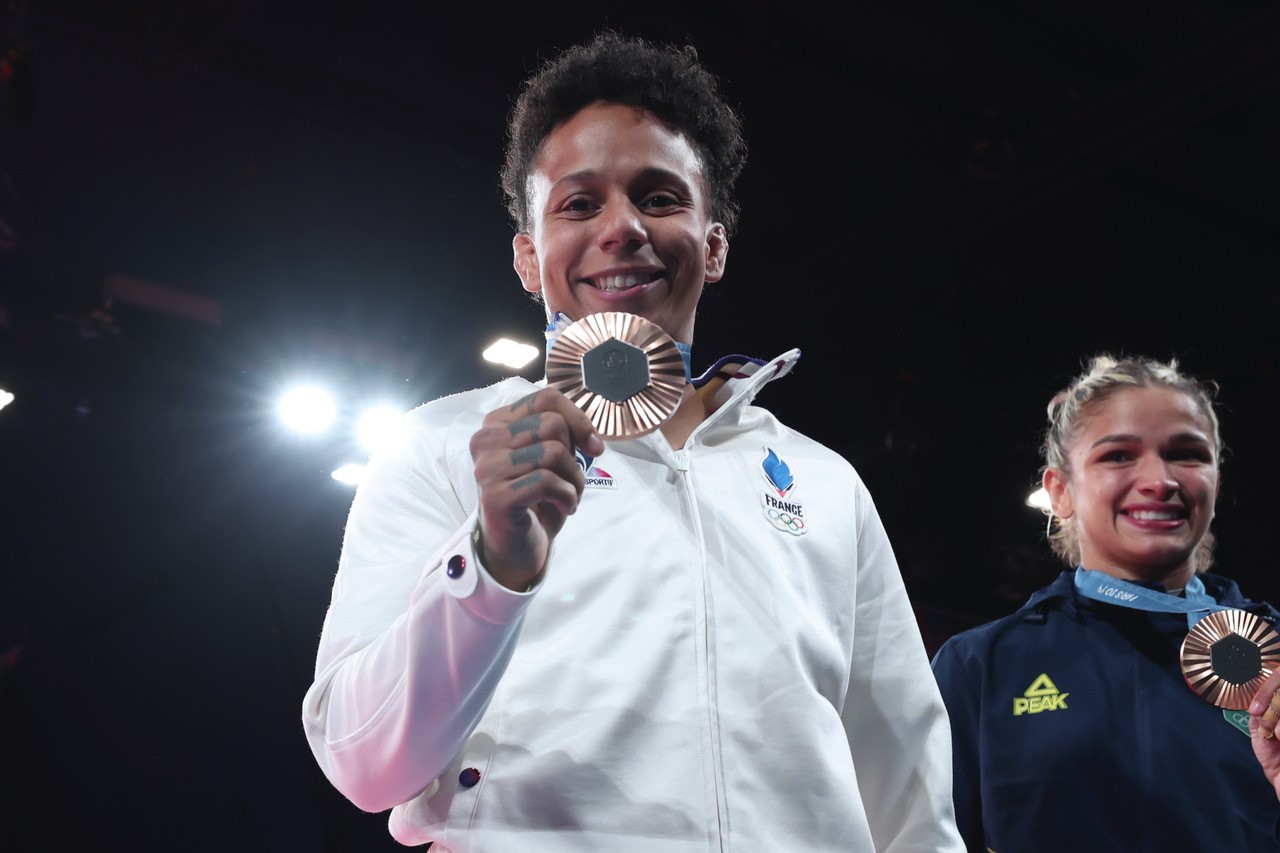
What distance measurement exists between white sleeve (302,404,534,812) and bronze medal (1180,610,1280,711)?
75.7 inches

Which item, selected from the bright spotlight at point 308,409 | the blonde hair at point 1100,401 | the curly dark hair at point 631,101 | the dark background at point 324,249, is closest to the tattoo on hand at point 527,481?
the curly dark hair at point 631,101

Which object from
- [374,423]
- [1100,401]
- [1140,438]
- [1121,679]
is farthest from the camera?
[374,423]

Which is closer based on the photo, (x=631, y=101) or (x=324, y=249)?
(x=631, y=101)

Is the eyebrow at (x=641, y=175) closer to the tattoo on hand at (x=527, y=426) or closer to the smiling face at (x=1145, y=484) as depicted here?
the tattoo on hand at (x=527, y=426)

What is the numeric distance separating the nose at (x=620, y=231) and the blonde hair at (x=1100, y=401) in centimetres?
183

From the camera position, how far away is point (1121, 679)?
2.72 m

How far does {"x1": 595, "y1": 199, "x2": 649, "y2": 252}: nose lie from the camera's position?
171 centimetres

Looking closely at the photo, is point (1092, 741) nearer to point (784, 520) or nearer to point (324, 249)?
point (784, 520)

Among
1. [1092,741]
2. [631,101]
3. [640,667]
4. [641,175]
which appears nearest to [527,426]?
[640,667]

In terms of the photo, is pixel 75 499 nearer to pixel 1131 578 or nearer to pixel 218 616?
pixel 218 616

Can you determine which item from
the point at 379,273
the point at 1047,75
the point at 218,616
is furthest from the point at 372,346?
the point at 1047,75

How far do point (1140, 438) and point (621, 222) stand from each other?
1820 mm

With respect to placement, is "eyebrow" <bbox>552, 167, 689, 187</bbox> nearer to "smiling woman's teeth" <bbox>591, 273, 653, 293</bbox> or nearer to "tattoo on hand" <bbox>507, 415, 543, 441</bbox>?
"smiling woman's teeth" <bbox>591, 273, 653, 293</bbox>

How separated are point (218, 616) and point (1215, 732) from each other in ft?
15.7
